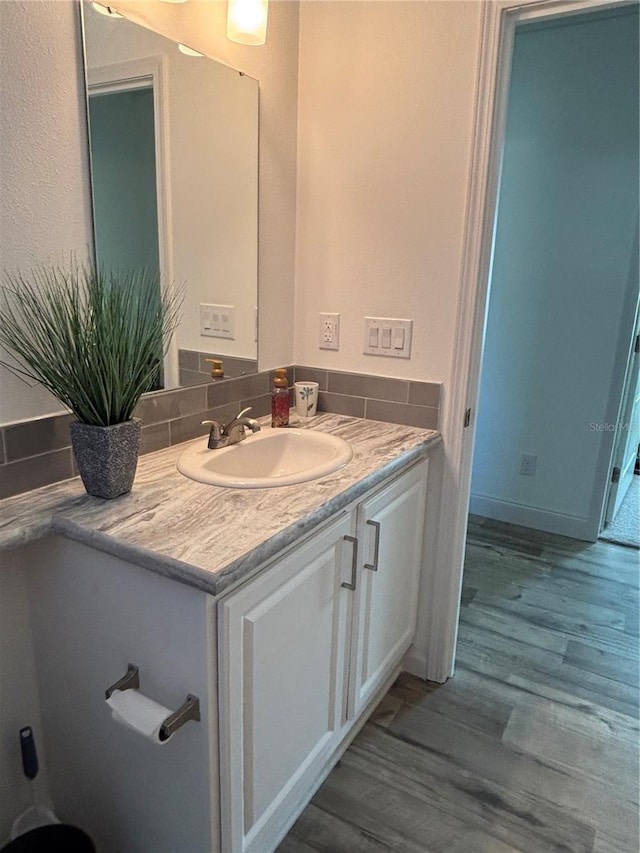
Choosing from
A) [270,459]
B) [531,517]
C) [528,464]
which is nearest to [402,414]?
[270,459]

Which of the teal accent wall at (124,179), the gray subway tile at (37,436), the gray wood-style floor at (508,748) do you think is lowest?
the gray wood-style floor at (508,748)

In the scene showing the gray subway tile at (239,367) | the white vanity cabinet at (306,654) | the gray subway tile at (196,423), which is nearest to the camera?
the white vanity cabinet at (306,654)

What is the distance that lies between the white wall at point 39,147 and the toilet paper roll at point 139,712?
59 cm

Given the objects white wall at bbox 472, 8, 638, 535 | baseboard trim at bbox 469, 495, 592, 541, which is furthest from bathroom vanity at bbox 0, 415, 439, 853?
baseboard trim at bbox 469, 495, 592, 541

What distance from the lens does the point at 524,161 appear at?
2.93 meters

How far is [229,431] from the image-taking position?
1.57m

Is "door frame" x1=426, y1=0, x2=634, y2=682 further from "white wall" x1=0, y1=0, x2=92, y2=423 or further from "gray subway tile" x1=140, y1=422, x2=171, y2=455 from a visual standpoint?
"white wall" x1=0, y1=0, x2=92, y2=423

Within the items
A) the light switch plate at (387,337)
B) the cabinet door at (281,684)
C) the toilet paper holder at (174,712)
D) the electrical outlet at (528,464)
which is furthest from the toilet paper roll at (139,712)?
the electrical outlet at (528,464)

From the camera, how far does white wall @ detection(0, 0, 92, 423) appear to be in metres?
1.09

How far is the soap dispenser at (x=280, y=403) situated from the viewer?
5.84 ft

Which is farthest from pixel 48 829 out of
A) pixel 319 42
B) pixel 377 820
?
pixel 319 42

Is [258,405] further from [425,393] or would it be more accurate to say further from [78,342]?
[78,342]

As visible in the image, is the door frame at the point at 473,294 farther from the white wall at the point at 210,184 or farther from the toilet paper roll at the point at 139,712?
the toilet paper roll at the point at 139,712

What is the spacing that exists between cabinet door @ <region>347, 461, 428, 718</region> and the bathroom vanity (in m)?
0.01
